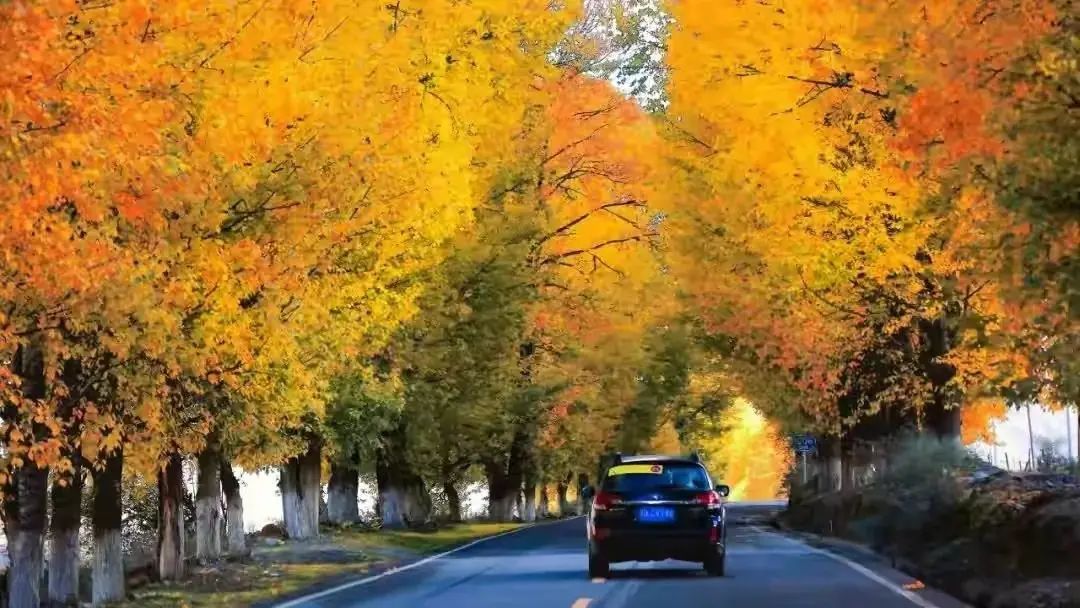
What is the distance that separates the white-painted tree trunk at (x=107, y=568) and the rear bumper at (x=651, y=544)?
239 inches

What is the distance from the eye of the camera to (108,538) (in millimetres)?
20594

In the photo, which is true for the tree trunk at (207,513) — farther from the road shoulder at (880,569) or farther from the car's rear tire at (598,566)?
the road shoulder at (880,569)

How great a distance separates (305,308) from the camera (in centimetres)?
1920

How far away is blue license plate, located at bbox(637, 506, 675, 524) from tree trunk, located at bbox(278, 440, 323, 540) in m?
12.0

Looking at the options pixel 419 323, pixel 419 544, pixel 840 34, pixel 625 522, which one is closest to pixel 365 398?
pixel 419 323

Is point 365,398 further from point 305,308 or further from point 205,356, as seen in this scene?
point 205,356

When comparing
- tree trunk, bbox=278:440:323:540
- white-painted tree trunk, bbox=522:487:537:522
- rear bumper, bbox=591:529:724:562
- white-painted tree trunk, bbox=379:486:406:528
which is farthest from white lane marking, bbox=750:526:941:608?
white-painted tree trunk, bbox=522:487:537:522

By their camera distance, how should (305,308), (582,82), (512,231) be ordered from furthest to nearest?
(582,82) < (512,231) < (305,308)

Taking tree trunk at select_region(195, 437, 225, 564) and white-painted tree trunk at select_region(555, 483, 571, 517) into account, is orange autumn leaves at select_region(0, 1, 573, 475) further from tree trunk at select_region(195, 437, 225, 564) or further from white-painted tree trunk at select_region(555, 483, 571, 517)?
white-painted tree trunk at select_region(555, 483, 571, 517)

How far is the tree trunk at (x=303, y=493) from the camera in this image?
3241cm

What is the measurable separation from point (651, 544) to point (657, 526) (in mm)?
252

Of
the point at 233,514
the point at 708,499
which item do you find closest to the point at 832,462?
the point at 233,514

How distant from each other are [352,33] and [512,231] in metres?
15.2

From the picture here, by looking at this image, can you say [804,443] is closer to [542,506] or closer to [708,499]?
[708,499]
